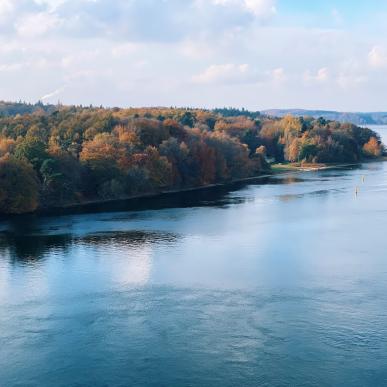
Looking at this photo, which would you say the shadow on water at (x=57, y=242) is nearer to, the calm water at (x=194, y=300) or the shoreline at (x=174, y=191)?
the calm water at (x=194, y=300)

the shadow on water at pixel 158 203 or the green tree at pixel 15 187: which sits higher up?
the green tree at pixel 15 187

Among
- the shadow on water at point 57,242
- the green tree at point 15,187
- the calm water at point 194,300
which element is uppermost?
the green tree at point 15,187

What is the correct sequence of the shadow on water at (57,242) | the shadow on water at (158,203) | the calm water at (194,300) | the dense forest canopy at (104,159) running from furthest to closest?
the dense forest canopy at (104,159) → the shadow on water at (158,203) → the shadow on water at (57,242) → the calm water at (194,300)

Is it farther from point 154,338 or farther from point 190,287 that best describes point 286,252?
point 154,338

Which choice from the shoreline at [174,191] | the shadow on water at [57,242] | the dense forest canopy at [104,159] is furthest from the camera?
the dense forest canopy at [104,159]

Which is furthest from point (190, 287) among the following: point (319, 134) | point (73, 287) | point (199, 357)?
point (319, 134)

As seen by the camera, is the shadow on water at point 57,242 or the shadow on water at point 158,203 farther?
the shadow on water at point 158,203

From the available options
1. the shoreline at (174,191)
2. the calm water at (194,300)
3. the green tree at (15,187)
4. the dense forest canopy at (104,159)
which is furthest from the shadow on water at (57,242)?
the dense forest canopy at (104,159)

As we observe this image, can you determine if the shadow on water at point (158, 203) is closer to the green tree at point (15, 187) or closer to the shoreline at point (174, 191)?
the shoreline at point (174, 191)
